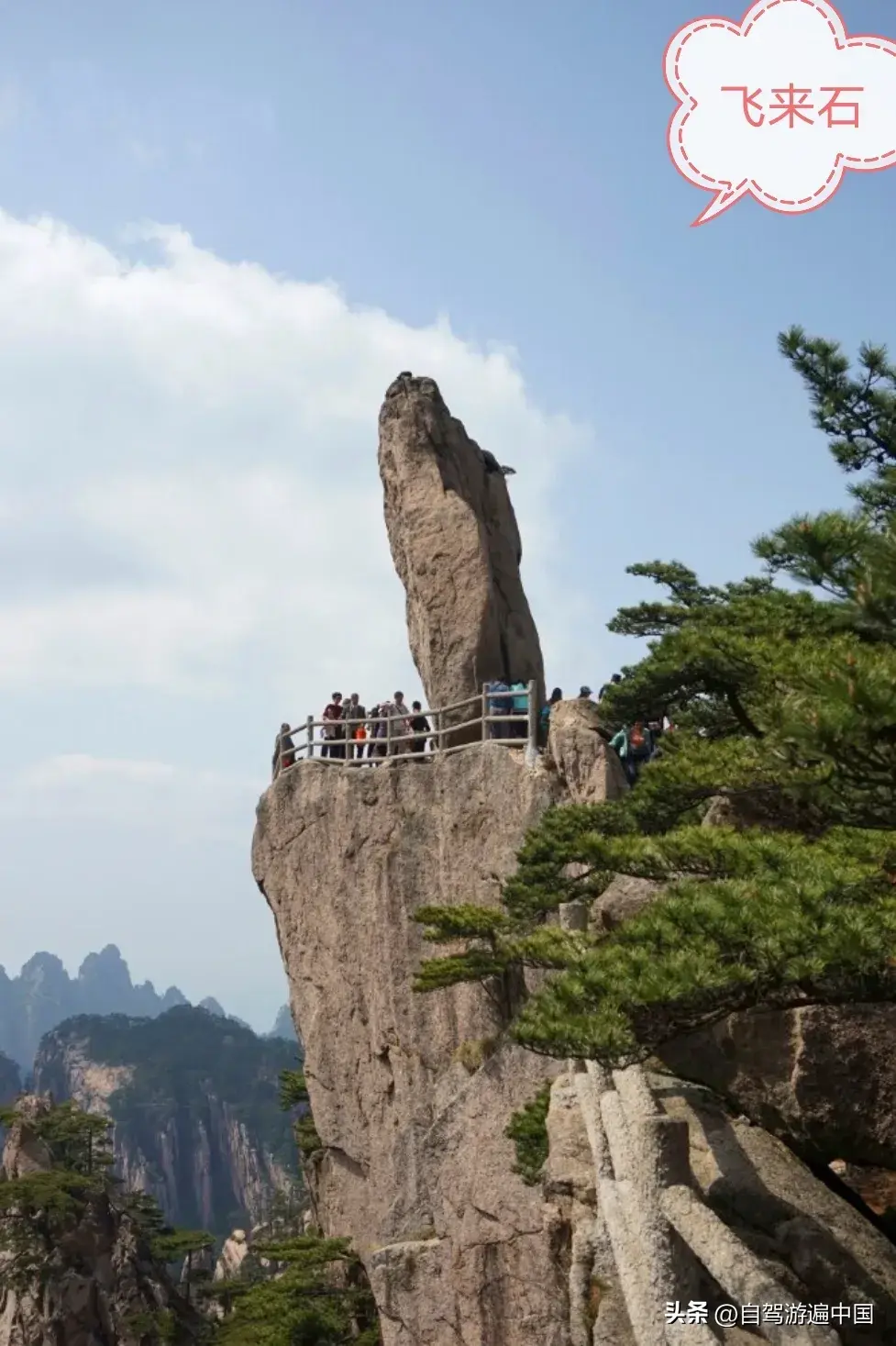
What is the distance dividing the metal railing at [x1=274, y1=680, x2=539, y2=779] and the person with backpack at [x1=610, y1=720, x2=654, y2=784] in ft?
5.52

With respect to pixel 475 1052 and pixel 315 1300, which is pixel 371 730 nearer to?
pixel 475 1052

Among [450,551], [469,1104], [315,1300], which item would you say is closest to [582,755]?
[469,1104]

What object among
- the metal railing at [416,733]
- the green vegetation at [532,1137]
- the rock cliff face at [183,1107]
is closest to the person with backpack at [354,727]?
the metal railing at [416,733]

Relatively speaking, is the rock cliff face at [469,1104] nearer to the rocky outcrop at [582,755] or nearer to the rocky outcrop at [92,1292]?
the rocky outcrop at [582,755]

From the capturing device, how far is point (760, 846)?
8.62 metres

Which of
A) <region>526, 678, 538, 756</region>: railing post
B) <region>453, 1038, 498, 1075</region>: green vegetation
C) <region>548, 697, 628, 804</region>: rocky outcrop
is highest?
<region>526, 678, 538, 756</region>: railing post

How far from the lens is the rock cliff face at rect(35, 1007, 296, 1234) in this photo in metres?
119

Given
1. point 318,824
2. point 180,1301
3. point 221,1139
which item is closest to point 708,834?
point 318,824

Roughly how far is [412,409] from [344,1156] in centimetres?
1450

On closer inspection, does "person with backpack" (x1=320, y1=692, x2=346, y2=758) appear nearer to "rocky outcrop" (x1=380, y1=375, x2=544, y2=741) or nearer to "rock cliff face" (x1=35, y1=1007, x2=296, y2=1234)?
"rocky outcrop" (x1=380, y1=375, x2=544, y2=741)


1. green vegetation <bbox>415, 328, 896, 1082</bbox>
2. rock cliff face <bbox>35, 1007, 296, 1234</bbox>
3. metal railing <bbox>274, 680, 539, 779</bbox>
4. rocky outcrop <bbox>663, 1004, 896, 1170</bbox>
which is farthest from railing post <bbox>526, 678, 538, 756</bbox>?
rock cliff face <bbox>35, 1007, 296, 1234</bbox>

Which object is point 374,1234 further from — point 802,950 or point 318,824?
point 802,950

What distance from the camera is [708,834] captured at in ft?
29.2

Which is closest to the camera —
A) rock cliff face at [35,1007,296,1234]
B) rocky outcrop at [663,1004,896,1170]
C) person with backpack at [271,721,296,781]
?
rocky outcrop at [663,1004,896,1170]
